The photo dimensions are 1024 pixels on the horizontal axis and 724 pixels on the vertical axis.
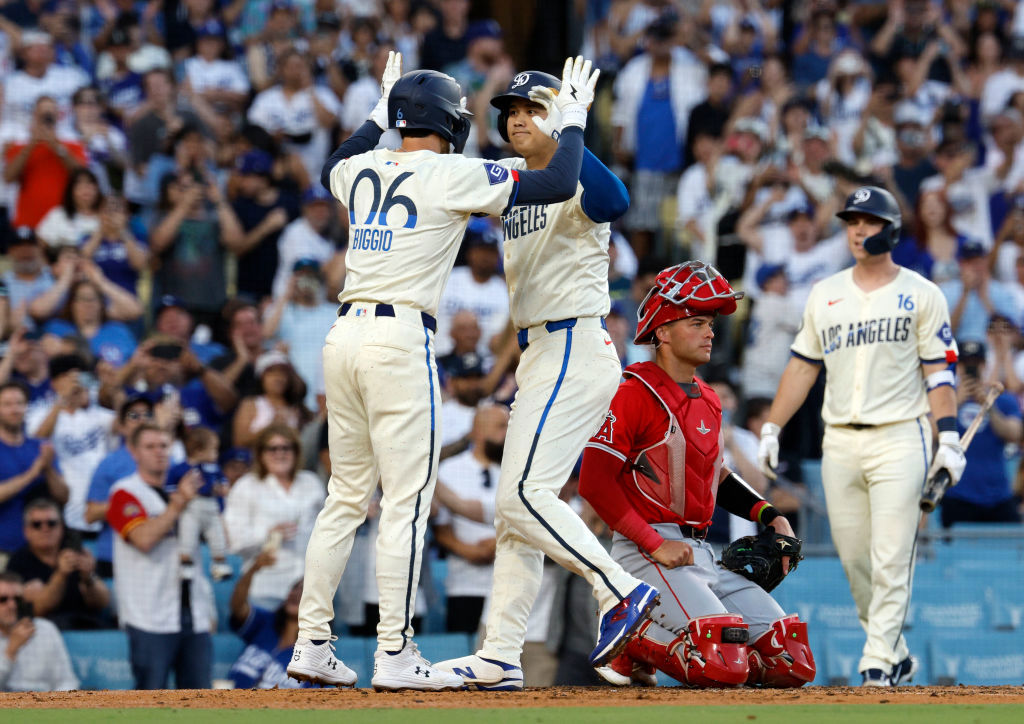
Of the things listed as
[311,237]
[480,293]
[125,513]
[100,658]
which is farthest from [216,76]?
[100,658]

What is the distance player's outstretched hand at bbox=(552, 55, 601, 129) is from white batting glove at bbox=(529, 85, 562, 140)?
4 centimetres

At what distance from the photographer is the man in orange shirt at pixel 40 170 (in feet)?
33.1

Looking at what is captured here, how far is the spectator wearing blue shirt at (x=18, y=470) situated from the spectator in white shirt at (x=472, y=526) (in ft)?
7.46

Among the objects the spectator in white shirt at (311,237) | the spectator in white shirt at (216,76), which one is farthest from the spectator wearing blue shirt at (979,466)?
the spectator in white shirt at (216,76)

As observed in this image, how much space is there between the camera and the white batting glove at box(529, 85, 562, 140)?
5.25m

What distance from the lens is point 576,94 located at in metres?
5.23

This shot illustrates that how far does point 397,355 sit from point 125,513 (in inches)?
126

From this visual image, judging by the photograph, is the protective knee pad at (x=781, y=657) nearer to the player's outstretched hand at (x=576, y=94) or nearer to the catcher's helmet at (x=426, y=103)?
the player's outstretched hand at (x=576, y=94)

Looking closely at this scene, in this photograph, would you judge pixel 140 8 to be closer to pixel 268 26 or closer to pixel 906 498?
pixel 268 26

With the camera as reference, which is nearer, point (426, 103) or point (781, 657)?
point (426, 103)

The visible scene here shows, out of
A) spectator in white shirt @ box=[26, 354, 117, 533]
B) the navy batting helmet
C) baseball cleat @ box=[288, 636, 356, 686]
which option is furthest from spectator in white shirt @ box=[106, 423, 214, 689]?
the navy batting helmet

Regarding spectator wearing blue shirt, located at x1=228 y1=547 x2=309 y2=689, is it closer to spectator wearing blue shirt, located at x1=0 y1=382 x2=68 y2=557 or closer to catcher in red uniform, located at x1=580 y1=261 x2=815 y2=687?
spectator wearing blue shirt, located at x1=0 y1=382 x2=68 y2=557

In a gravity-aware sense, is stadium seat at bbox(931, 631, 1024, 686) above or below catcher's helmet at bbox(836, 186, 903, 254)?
below

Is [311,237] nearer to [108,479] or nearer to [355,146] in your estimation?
[108,479]
